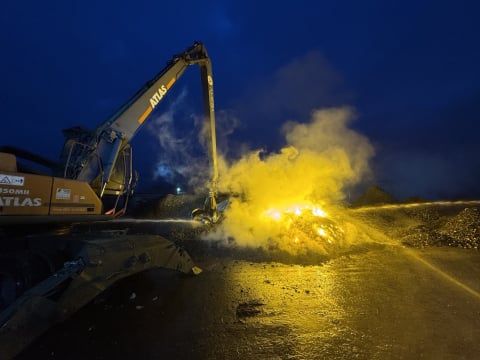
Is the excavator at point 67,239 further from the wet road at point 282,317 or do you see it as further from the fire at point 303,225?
the fire at point 303,225

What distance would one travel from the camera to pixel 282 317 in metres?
4.79

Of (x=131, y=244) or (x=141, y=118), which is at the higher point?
(x=141, y=118)

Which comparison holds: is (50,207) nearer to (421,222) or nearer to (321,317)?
(321,317)

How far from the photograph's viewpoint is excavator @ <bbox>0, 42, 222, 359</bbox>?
3.74 metres

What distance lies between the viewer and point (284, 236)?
10266 mm

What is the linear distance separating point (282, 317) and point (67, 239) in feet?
12.8

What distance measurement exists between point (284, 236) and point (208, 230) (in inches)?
123

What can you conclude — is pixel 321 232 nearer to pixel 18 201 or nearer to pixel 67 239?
pixel 67 239

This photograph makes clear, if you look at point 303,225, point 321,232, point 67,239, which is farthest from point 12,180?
point 321,232

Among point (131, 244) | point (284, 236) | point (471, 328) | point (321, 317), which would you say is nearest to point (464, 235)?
point (284, 236)

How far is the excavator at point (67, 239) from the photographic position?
3.74m

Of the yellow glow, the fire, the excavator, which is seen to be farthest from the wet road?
the yellow glow

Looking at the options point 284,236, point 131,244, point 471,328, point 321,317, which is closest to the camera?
point 471,328

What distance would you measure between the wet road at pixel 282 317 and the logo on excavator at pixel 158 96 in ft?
15.4
